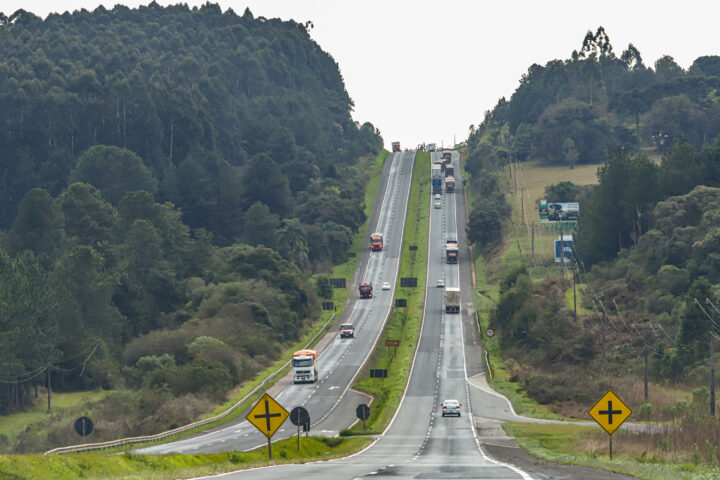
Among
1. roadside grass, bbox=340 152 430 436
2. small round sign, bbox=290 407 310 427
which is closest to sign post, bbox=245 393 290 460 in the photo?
small round sign, bbox=290 407 310 427

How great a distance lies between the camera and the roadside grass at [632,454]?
30922mm

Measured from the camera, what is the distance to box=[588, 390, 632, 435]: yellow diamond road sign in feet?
116

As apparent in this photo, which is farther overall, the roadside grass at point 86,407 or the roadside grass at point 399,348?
the roadside grass at point 86,407

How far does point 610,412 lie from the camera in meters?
35.6

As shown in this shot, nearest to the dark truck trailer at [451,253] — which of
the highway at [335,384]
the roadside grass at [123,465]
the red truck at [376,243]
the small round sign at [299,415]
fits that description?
the highway at [335,384]

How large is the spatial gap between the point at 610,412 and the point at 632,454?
5.69 m

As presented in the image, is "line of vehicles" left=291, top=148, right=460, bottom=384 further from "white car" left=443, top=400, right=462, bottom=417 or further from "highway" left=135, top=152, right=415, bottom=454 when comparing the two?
"highway" left=135, top=152, right=415, bottom=454

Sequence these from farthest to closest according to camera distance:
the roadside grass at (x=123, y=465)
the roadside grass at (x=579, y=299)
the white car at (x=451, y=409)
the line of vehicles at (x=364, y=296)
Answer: the roadside grass at (x=579, y=299) < the line of vehicles at (x=364, y=296) < the white car at (x=451, y=409) < the roadside grass at (x=123, y=465)

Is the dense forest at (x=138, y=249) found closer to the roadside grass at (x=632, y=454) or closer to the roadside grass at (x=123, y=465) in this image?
the roadside grass at (x=632, y=454)

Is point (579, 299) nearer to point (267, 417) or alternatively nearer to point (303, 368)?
point (303, 368)

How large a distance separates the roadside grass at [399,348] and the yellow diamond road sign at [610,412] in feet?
104

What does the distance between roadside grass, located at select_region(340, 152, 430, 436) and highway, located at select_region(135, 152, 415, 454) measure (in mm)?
1431

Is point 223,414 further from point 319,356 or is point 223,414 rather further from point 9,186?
point 9,186

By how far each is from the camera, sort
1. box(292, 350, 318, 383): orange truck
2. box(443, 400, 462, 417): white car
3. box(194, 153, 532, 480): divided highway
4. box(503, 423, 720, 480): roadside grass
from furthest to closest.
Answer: box(292, 350, 318, 383): orange truck
box(443, 400, 462, 417): white car
box(503, 423, 720, 480): roadside grass
box(194, 153, 532, 480): divided highway
